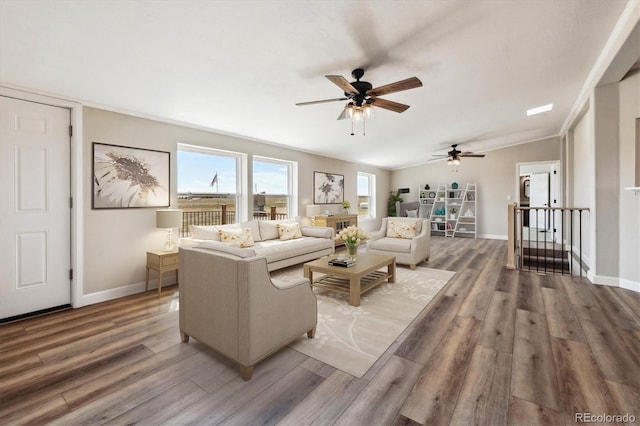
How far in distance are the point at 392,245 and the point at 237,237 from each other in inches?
102

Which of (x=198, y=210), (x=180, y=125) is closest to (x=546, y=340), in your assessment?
(x=198, y=210)

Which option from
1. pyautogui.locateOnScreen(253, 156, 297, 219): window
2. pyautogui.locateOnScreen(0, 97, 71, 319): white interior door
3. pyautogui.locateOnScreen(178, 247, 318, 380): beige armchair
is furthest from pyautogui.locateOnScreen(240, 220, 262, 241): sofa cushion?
pyautogui.locateOnScreen(178, 247, 318, 380): beige armchair

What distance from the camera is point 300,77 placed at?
10.4 feet

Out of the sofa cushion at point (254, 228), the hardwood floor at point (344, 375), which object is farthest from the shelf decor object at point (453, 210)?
the sofa cushion at point (254, 228)

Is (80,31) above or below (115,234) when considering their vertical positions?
above

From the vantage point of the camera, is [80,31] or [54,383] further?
[80,31]

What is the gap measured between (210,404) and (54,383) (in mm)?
1164

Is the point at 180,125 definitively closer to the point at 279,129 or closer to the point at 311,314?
the point at 279,129

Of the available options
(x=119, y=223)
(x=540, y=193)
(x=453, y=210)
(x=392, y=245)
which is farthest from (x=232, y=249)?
(x=540, y=193)

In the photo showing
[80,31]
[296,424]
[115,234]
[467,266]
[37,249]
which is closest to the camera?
[296,424]

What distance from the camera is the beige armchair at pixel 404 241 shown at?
4.80 metres

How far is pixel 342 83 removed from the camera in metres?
2.53

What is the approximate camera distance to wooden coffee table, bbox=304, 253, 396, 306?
327cm

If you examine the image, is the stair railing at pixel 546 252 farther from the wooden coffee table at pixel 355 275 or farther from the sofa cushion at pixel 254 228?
the sofa cushion at pixel 254 228
